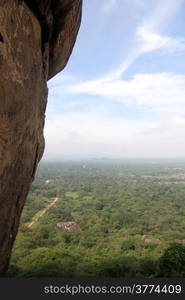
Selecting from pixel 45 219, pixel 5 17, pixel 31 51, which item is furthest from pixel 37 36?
pixel 45 219

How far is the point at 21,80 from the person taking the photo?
4.64 meters

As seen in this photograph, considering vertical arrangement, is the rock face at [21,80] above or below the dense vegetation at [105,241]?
above

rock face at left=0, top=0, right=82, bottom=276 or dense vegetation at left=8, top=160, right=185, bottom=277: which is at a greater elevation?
rock face at left=0, top=0, right=82, bottom=276

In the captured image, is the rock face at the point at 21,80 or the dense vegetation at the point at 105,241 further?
the dense vegetation at the point at 105,241

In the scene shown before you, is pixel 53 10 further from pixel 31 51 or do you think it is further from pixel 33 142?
pixel 33 142

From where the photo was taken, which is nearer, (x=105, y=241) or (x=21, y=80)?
(x=21, y=80)

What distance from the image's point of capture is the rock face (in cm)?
440

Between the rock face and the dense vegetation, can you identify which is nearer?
the rock face

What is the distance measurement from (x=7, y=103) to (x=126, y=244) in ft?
74.5

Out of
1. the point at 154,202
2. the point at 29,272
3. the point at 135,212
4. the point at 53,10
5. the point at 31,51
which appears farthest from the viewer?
the point at 154,202

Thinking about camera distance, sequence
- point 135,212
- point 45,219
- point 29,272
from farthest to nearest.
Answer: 1. point 135,212
2. point 45,219
3. point 29,272

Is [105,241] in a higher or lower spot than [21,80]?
lower

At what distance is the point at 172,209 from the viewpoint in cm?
4562

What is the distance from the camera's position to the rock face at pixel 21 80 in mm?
4402
